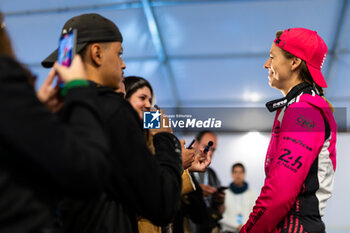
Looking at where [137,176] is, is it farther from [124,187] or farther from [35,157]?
[35,157]

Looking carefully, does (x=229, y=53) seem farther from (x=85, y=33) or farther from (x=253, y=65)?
(x=85, y=33)

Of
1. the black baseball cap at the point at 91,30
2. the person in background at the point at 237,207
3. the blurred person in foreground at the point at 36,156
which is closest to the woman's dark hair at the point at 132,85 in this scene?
the black baseball cap at the point at 91,30

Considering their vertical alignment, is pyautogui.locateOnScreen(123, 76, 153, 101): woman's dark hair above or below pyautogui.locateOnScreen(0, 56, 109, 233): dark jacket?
above

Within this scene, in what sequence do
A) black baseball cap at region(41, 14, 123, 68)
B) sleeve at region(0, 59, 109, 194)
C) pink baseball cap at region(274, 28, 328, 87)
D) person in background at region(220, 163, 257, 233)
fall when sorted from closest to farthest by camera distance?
1. sleeve at region(0, 59, 109, 194)
2. black baseball cap at region(41, 14, 123, 68)
3. pink baseball cap at region(274, 28, 328, 87)
4. person in background at region(220, 163, 257, 233)

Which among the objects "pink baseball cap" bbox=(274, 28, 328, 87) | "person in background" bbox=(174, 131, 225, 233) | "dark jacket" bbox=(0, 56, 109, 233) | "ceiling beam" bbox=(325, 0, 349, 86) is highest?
"ceiling beam" bbox=(325, 0, 349, 86)

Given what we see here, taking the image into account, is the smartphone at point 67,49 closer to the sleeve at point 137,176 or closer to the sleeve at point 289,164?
the sleeve at point 137,176

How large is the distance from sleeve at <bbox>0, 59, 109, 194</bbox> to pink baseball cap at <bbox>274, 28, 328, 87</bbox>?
1165 millimetres

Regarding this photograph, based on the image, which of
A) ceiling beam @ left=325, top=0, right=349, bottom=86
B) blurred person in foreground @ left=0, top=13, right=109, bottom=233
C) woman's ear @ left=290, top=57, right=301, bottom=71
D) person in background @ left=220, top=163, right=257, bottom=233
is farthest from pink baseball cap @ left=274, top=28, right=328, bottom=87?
ceiling beam @ left=325, top=0, right=349, bottom=86

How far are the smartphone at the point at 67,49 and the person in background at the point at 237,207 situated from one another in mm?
3408

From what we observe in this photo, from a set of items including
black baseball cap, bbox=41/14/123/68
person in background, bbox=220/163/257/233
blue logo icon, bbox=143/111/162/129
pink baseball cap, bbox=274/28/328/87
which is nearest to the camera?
black baseball cap, bbox=41/14/123/68

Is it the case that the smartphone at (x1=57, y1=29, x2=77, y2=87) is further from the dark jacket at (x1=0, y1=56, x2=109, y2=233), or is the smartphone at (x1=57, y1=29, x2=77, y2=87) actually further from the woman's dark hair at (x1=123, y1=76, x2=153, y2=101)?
the woman's dark hair at (x1=123, y1=76, x2=153, y2=101)

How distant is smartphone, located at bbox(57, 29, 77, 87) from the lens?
1.04 meters

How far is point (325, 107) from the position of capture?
1.62 meters

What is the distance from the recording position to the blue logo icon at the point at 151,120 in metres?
1.40
